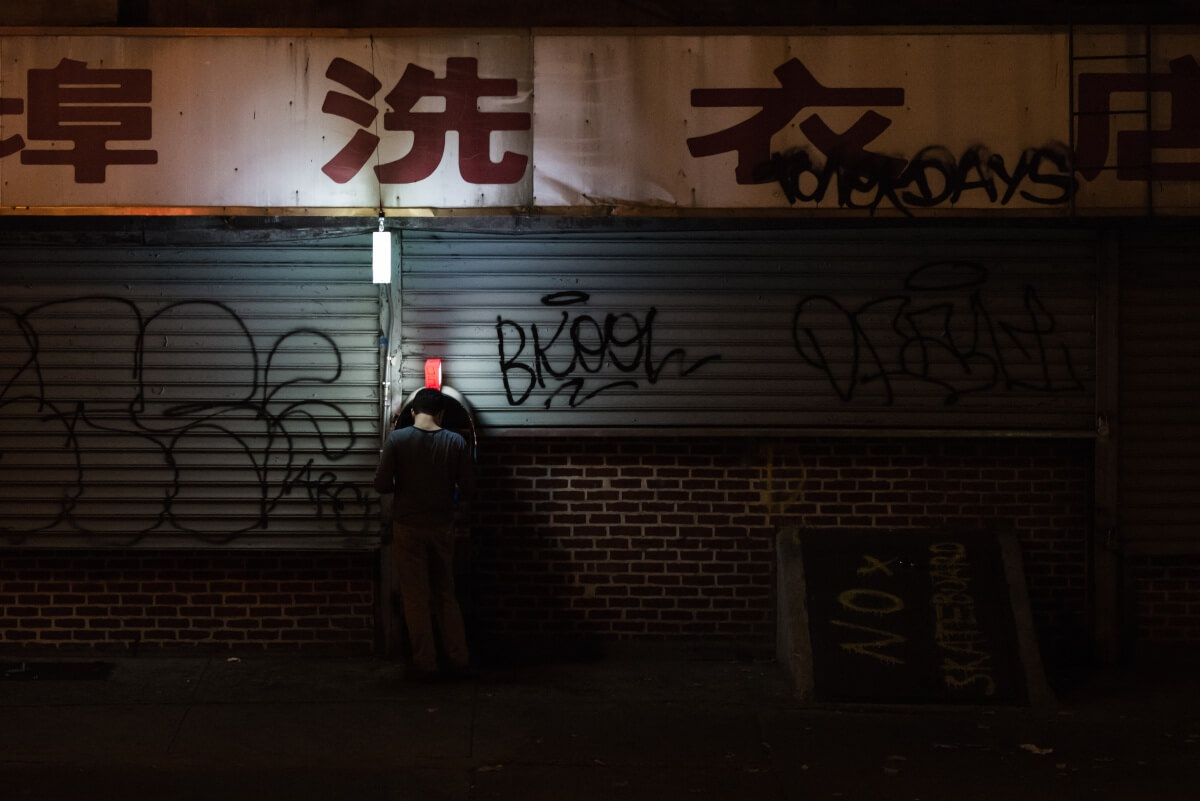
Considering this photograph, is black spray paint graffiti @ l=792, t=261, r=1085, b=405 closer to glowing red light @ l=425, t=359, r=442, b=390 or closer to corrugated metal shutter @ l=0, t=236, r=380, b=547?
glowing red light @ l=425, t=359, r=442, b=390

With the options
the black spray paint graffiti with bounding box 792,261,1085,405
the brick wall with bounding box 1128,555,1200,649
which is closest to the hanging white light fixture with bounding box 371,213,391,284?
the black spray paint graffiti with bounding box 792,261,1085,405

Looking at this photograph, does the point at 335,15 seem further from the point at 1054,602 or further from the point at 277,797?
the point at 1054,602

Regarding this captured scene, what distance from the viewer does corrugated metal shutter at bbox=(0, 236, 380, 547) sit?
7996 millimetres

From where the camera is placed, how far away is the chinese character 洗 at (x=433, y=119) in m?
7.52

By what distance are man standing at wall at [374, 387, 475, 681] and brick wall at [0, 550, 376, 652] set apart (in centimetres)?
70

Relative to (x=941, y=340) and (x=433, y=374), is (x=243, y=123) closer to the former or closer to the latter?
(x=433, y=374)

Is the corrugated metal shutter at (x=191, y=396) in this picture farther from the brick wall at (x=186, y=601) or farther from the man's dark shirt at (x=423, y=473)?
the man's dark shirt at (x=423, y=473)

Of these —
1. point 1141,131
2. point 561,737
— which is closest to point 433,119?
point 561,737

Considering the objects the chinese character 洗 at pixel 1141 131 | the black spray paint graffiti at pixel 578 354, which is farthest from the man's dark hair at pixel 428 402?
the chinese character 洗 at pixel 1141 131

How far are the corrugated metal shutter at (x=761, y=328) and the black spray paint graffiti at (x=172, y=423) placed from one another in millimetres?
830

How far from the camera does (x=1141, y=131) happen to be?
24.6 feet

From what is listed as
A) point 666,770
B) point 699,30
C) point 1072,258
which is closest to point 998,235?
point 1072,258

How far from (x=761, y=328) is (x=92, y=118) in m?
4.47

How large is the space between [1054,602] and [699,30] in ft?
14.7
